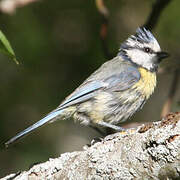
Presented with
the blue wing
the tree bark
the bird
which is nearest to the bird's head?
the bird

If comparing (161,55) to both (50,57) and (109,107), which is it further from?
(50,57)

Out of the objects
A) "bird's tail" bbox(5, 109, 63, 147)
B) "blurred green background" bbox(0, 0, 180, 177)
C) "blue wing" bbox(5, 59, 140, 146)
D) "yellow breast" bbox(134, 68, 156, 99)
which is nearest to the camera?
"bird's tail" bbox(5, 109, 63, 147)

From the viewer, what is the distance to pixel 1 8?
381cm

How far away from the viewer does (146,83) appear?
401 centimetres

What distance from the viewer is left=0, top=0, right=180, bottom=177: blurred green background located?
4.81 meters

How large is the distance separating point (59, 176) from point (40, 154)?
8.00 ft

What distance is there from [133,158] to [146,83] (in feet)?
6.57

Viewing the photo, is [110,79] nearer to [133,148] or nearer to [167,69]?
[167,69]

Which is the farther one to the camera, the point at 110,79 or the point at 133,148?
the point at 110,79

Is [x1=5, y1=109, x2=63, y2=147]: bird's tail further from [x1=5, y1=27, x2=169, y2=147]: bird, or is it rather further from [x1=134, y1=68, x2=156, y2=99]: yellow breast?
[x1=134, y1=68, x2=156, y2=99]: yellow breast

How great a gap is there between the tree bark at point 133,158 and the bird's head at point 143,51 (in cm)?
193

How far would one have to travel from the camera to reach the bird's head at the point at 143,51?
416 cm

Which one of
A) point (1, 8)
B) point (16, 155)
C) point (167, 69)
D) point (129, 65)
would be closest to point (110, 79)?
point (129, 65)

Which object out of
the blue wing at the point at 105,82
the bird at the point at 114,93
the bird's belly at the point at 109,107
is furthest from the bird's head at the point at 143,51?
the bird's belly at the point at 109,107
